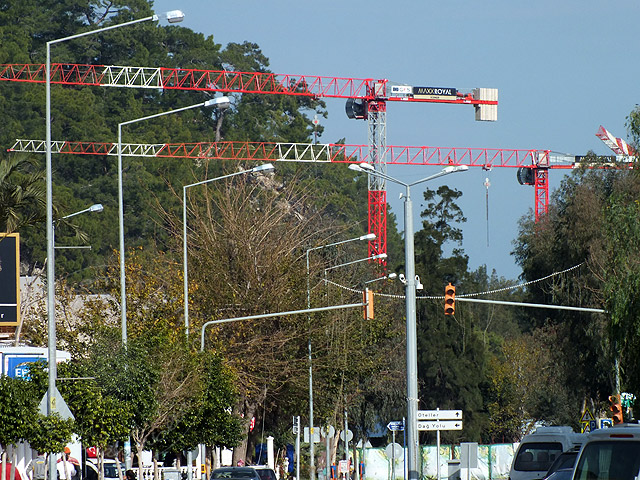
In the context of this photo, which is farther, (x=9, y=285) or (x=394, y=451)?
(x=9, y=285)

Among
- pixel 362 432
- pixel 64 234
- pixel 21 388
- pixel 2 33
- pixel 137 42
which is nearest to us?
pixel 21 388

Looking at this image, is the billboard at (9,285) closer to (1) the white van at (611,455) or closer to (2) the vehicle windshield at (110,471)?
(2) the vehicle windshield at (110,471)

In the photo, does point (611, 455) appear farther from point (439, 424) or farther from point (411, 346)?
point (439, 424)

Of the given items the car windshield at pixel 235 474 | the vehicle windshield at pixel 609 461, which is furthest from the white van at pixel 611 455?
the car windshield at pixel 235 474

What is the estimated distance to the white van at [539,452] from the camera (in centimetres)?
2362

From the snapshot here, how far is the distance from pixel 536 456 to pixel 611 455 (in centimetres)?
967

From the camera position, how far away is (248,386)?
40.9 m

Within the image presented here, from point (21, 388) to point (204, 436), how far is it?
38.2 feet

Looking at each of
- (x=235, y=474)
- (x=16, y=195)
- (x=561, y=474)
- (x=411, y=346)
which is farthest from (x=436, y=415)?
Answer: (x=16, y=195)

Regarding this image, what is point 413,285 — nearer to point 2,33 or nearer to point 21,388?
point 21,388

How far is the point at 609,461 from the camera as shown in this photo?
47.8 ft

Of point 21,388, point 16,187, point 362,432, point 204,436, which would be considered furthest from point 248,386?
point 362,432

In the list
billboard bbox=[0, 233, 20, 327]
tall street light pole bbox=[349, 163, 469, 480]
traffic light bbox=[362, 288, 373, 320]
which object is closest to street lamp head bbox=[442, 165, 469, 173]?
tall street light pole bbox=[349, 163, 469, 480]

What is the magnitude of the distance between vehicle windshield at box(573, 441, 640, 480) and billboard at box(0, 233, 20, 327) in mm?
34085
